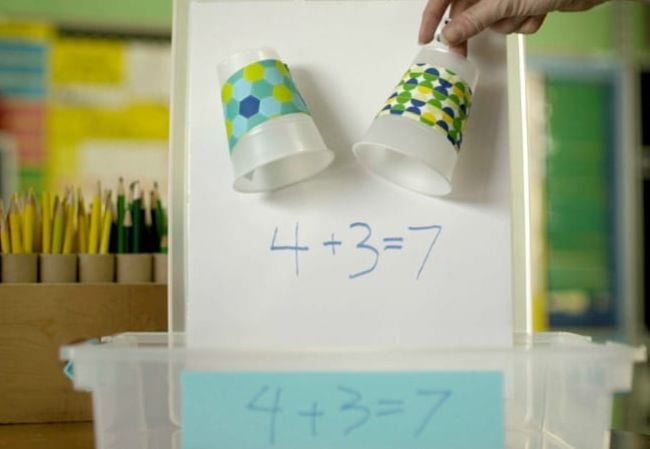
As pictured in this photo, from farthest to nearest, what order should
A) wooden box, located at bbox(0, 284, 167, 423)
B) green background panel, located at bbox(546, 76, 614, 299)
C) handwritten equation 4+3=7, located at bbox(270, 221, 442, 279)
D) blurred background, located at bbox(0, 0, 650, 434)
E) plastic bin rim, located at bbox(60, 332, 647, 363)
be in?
green background panel, located at bbox(546, 76, 614, 299), blurred background, located at bbox(0, 0, 650, 434), wooden box, located at bbox(0, 284, 167, 423), handwritten equation 4+3=7, located at bbox(270, 221, 442, 279), plastic bin rim, located at bbox(60, 332, 647, 363)

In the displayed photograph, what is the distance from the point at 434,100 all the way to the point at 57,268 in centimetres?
39

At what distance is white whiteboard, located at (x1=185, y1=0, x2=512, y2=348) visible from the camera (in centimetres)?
52

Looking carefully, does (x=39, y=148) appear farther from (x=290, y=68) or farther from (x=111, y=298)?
(x=290, y=68)

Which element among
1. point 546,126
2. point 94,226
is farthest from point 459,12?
point 546,126

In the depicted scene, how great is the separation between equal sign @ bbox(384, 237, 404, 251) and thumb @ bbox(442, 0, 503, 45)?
15 cm

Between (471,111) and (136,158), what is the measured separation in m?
1.64

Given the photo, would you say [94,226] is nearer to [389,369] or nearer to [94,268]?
[94,268]

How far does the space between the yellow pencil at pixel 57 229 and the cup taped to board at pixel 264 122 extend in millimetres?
253

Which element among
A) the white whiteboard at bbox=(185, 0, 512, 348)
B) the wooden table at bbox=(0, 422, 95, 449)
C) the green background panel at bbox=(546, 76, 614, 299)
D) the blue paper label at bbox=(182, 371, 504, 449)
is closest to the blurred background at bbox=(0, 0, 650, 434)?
the green background panel at bbox=(546, 76, 614, 299)

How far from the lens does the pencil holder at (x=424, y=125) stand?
18.7 inches

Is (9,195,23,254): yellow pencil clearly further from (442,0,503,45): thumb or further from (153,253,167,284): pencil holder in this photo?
(442,0,503,45): thumb

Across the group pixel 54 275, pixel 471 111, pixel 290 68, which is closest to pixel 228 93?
pixel 290 68

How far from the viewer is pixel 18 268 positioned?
673 millimetres

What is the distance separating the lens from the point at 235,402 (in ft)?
1.44
